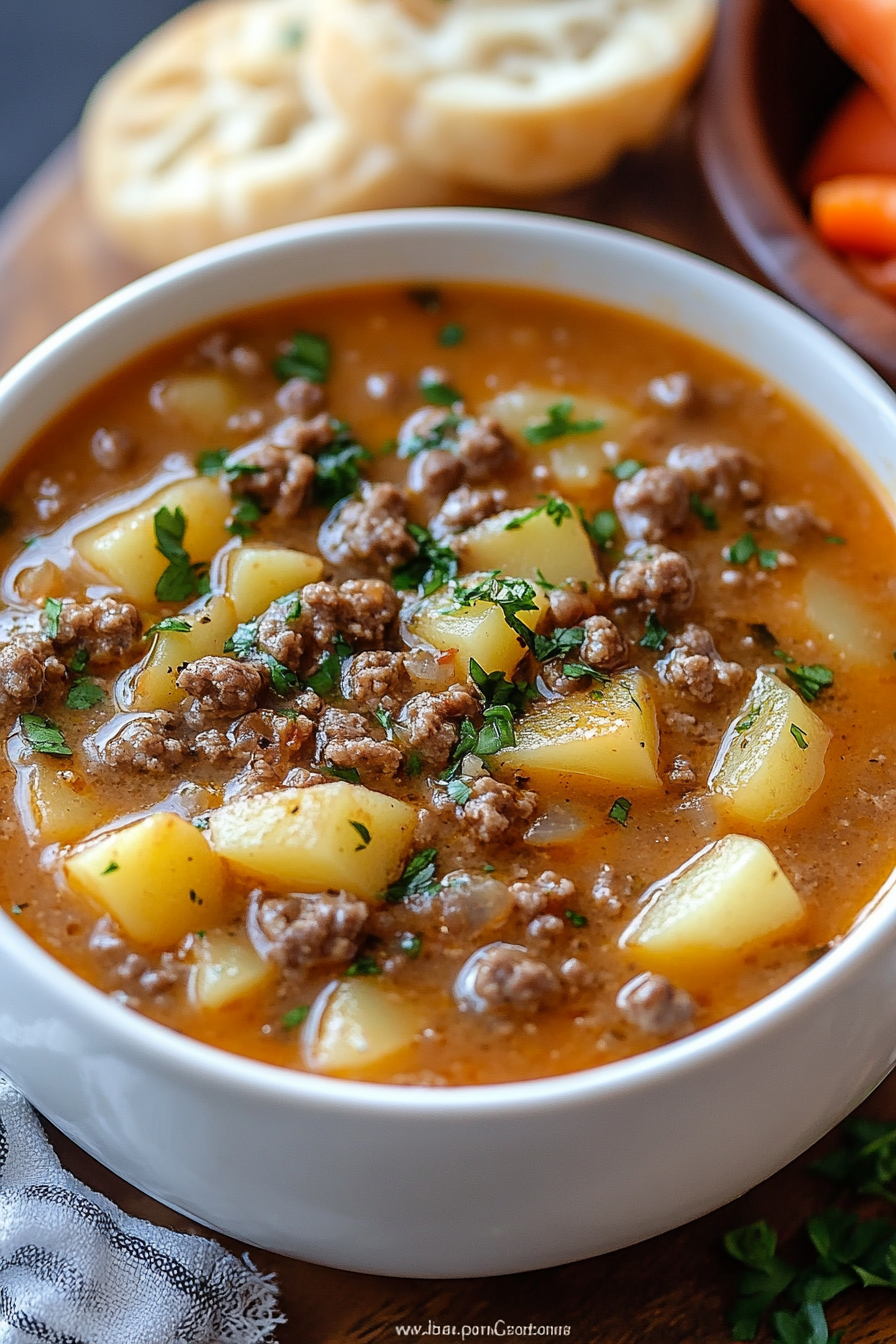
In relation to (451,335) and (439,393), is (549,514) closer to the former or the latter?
(439,393)

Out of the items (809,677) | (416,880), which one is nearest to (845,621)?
(809,677)

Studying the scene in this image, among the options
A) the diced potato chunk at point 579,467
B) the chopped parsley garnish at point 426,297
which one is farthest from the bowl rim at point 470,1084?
the chopped parsley garnish at point 426,297

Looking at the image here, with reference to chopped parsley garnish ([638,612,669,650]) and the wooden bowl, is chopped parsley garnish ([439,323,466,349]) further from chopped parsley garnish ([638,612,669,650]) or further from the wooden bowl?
chopped parsley garnish ([638,612,669,650])

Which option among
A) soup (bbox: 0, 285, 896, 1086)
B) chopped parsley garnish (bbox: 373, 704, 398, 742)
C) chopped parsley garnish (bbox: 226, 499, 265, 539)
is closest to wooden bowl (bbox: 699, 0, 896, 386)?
soup (bbox: 0, 285, 896, 1086)

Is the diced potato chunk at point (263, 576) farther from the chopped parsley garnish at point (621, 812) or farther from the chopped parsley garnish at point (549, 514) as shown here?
the chopped parsley garnish at point (621, 812)

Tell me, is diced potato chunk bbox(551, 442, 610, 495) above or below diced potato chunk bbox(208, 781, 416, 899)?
below

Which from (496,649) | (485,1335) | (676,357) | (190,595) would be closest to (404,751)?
(496,649)
